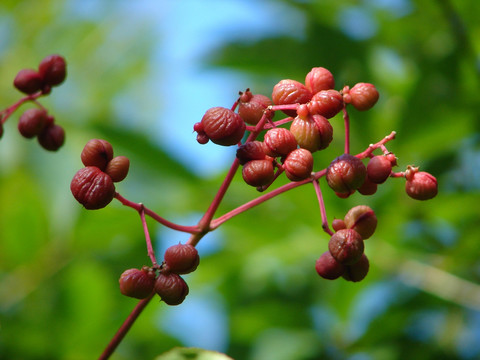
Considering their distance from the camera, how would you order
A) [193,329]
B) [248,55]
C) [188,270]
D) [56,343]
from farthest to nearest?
[193,329] → [248,55] → [56,343] → [188,270]

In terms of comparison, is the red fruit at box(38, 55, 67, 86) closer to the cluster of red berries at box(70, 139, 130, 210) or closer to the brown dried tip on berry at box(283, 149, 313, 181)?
the cluster of red berries at box(70, 139, 130, 210)

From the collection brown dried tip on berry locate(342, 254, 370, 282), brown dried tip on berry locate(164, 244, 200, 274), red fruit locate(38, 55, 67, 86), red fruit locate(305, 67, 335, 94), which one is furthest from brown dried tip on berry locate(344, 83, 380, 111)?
red fruit locate(38, 55, 67, 86)

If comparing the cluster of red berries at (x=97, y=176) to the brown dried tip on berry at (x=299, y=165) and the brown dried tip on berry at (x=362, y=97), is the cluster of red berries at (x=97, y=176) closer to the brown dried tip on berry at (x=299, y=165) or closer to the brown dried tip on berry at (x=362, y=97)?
the brown dried tip on berry at (x=299, y=165)

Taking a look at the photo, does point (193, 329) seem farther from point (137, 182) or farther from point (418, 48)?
point (418, 48)

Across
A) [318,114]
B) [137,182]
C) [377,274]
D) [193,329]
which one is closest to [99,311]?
[137,182]

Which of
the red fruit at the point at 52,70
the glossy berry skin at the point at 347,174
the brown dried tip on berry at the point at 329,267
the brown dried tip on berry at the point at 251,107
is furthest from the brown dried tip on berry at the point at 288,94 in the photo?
the red fruit at the point at 52,70

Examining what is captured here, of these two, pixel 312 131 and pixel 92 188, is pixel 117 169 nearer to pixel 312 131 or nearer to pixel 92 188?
pixel 92 188
